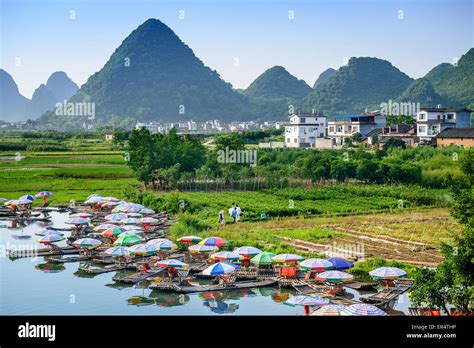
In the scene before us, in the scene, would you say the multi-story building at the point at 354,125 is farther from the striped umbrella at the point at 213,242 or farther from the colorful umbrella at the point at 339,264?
the colorful umbrella at the point at 339,264

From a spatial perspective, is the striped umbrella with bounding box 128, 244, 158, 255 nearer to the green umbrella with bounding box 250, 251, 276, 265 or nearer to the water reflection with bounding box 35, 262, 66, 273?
the water reflection with bounding box 35, 262, 66, 273

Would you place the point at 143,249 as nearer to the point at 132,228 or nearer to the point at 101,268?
the point at 101,268

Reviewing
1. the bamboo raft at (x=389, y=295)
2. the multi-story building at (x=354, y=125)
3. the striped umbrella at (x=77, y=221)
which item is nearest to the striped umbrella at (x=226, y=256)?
the bamboo raft at (x=389, y=295)

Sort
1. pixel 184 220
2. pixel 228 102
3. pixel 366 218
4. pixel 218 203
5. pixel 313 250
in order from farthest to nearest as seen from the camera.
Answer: pixel 228 102 < pixel 218 203 < pixel 366 218 < pixel 184 220 < pixel 313 250

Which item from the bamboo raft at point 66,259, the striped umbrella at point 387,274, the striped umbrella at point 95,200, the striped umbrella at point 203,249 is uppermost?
the striped umbrella at point 95,200
